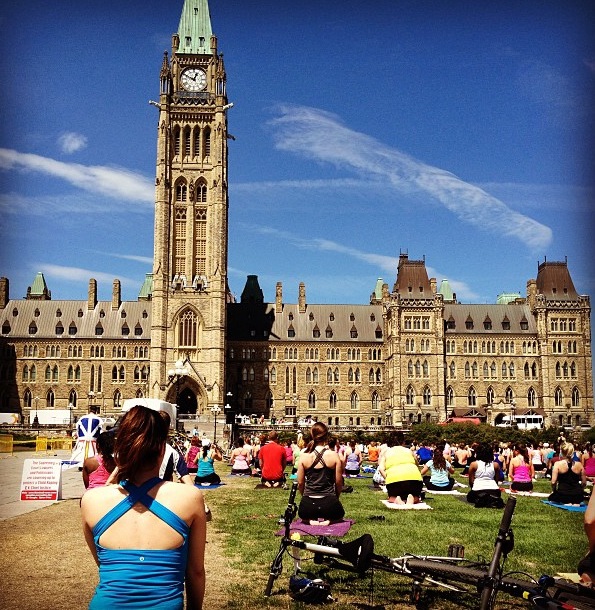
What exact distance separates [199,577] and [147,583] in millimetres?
350

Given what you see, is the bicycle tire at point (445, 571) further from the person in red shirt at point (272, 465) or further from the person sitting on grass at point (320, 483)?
the person in red shirt at point (272, 465)

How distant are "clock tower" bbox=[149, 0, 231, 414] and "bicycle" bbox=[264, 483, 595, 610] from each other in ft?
231

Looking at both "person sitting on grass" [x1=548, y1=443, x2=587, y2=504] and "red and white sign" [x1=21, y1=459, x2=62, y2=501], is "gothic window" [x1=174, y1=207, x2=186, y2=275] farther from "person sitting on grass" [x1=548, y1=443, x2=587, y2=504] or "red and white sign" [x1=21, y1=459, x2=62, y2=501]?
"person sitting on grass" [x1=548, y1=443, x2=587, y2=504]

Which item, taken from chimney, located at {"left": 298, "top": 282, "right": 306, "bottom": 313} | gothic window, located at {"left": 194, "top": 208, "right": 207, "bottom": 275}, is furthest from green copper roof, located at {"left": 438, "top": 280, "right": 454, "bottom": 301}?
gothic window, located at {"left": 194, "top": 208, "right": 207, "bottom": 275}

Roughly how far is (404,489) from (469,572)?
891 cm

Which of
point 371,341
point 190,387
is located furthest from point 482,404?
point 190,387

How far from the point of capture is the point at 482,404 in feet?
277

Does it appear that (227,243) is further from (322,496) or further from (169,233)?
(322,496)

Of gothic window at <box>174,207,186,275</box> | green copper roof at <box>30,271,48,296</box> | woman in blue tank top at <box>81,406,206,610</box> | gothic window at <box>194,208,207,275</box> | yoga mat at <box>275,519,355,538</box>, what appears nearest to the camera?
woman in blue tank top at <box>81,406,206,610</box>

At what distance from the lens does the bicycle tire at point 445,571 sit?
21.3 feet

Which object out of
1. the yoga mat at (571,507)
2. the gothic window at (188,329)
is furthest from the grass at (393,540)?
the gothic window at (188,329)

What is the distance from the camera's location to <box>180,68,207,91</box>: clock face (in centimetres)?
8462

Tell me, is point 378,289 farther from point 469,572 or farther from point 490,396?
point 469,572

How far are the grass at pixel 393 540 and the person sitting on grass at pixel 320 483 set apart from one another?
2.42ft
